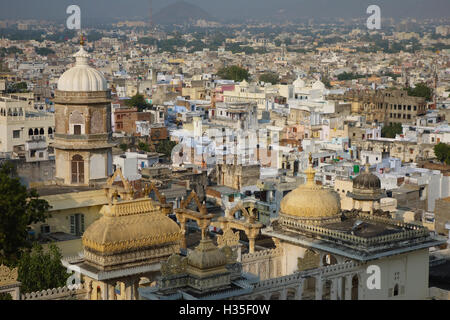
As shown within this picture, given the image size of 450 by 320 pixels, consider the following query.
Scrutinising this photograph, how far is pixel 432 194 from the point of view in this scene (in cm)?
3466

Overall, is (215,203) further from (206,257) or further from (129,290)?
(206,257)

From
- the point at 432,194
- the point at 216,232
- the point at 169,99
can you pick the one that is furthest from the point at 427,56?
the point at 216,232

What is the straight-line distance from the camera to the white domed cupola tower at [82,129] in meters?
22.9

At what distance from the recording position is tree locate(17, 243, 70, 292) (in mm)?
18188

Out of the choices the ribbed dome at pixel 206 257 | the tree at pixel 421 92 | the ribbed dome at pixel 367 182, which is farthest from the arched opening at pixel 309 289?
the tree at pixel 421 92

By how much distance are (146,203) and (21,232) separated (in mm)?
3651

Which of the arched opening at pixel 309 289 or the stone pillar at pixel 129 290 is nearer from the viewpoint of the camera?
the stone pillar at pixel 129 290

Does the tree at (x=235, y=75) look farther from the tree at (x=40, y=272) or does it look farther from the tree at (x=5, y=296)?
the tree at (x=5, y=296)

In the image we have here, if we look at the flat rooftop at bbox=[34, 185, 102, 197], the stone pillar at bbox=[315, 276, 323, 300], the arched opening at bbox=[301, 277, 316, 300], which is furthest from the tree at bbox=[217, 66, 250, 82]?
the stone pillar at bbox=[315, 276, 323, 300]

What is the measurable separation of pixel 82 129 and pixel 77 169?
3.66ft

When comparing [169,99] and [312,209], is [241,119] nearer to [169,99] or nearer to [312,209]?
[169,99]

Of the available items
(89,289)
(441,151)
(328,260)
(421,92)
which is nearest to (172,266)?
(89,289)

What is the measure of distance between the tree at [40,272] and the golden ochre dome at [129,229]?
101 inches

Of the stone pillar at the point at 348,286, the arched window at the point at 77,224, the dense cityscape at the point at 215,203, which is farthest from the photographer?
the arched window at the point at 77,224
